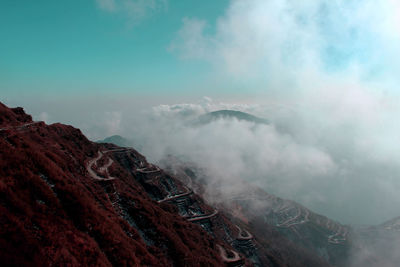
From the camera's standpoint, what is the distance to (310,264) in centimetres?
18400

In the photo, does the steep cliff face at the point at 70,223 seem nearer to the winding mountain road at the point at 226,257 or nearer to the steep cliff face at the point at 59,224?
the steep cliff face at the point at 59,224

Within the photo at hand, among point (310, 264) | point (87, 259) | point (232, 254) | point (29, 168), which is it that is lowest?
point (310, 264)

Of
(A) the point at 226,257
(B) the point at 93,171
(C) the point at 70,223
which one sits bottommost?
(A) the point at 226,257

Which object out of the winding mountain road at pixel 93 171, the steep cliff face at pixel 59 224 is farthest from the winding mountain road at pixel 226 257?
the winding mountain road at pixel 93 171

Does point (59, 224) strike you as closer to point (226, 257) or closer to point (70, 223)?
point (70, 223)

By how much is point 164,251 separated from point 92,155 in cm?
5749

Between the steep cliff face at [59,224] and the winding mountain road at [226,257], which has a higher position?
the steep cliff face at [59,224]

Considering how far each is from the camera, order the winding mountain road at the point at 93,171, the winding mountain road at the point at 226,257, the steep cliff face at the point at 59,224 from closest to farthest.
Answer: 1. the steep cliff face at the point at 59,224
2. the winding mountain road at the point at 93,171
3. the winding mountain road at the point at 226,257

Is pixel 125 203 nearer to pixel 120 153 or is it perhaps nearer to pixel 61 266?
pixel 61 266

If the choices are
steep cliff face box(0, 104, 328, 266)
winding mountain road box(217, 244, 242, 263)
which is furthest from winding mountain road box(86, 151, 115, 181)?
winding mountain road box(217, 244, 242, 263)

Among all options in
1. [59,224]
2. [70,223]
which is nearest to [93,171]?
[70,223]

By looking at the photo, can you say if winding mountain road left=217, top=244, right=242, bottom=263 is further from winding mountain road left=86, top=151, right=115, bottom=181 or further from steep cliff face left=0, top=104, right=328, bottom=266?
winding mountain road left=86, top=151, right=115, bottom=181

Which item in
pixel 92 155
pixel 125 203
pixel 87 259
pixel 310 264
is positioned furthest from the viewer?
pixel 310 264

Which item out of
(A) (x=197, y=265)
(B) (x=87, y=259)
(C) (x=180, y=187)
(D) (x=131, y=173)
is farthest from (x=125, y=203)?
(C) (x=180, y=187)
